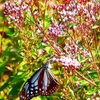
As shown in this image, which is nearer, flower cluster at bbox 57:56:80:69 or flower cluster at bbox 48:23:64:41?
flower cluster at bbox 57:56:80:69

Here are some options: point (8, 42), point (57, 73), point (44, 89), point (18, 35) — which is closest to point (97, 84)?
point (44, 89)

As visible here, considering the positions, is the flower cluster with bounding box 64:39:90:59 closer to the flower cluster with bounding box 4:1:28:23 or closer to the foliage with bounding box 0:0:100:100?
the foliage with bounding box 0:0:100:100

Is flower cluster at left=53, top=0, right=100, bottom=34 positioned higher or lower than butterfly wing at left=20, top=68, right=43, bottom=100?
higher

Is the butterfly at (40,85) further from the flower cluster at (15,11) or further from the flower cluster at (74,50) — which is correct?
the flower cluster at (15,11)

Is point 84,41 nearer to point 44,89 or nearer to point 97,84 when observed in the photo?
point 97,84

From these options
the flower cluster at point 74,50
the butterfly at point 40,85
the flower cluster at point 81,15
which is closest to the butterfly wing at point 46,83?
the butterfly at point 40,85

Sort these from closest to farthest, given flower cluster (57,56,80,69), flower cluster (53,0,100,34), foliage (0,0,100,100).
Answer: flower cluster (57,56,80,69) < foliage (0,0,100,100) < flower cluster (53,0,100,34)

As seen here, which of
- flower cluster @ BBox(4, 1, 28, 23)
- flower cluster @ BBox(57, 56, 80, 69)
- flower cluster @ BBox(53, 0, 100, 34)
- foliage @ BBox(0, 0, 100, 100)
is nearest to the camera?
flower cluster @ BBox(57, 56, 80, 69)

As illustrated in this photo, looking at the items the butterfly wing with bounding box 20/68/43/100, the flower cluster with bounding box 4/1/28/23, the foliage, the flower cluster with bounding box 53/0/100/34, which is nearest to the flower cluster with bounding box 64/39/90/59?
the foliage
